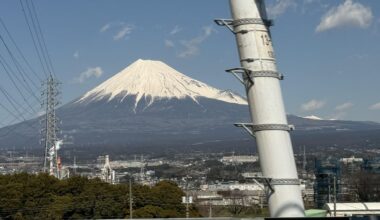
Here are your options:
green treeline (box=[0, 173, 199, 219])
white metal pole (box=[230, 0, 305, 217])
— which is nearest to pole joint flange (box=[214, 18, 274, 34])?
white metal pole (box=[230, 0, 305, 217])

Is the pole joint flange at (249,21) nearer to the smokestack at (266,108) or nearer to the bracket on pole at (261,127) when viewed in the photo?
the smokestack at (266,108)

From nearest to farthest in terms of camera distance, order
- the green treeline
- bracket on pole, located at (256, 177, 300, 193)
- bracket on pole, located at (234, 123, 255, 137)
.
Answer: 1. bracket on pole, located at (256, 177, 300, 193)
2. bracket on pole, located at (234, 123, 255, 137)
3. the green treeline

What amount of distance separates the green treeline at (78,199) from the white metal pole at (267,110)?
84.3 ft

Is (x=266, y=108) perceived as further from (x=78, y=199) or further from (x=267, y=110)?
(x=78, y=199)

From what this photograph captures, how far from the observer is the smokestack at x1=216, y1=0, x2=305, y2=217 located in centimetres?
782

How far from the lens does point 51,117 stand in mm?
55875

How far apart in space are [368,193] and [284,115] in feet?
140

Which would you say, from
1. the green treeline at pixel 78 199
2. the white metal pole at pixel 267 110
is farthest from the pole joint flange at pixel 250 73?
the green treeline at pixel 78 199

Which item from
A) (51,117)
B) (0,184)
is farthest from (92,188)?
(51,117)

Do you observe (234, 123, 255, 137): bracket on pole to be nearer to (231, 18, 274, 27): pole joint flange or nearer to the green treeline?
(231, 18, 274, 27): pole joint flange

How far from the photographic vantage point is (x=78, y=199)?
35.3 meters

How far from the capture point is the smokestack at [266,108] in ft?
25.7

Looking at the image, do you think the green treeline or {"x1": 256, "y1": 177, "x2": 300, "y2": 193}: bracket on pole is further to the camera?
the green treeline

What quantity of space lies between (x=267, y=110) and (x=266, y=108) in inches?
1.0
